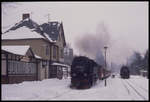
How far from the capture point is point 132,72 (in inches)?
4818

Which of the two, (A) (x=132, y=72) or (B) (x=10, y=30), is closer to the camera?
(B) (x=10, y=30)

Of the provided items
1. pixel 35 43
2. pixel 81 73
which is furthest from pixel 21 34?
pixel 81 73

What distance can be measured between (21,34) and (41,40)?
3257 millimetres

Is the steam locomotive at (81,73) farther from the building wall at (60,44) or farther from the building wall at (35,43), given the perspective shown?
the building wall at (60,44)

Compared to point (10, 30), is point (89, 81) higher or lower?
lower

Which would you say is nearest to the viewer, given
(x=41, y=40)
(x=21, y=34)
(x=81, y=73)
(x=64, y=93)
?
(x=64, y=93)

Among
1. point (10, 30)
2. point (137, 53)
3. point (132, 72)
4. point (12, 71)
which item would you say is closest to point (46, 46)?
point (10, 30)

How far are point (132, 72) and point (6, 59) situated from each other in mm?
100114

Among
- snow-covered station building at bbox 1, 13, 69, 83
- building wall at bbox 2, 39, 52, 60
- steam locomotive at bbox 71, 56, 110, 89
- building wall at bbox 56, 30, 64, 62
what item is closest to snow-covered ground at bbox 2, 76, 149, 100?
steam locomotive at bbox 71, 56, 110, 89

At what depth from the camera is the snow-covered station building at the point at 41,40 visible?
4222cm

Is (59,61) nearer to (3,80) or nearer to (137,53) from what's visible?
(3,80)

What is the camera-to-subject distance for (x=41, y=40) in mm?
42406

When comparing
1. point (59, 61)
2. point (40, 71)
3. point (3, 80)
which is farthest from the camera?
point (59, 61)

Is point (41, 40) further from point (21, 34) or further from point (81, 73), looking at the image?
point (81, 73)
